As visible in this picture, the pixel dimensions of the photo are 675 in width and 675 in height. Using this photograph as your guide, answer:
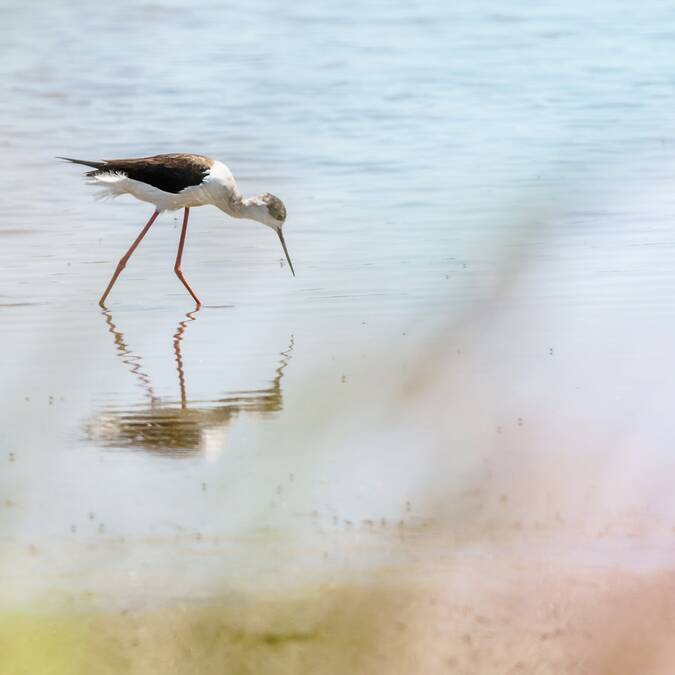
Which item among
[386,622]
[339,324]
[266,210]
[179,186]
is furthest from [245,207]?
[386,622]

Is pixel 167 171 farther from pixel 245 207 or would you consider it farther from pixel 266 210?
pixel 266 210

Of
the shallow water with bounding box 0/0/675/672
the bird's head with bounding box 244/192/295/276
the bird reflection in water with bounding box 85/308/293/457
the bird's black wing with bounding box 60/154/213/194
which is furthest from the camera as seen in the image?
the bird's head with bounding box 244/192/295/276

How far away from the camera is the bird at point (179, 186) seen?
9977mm

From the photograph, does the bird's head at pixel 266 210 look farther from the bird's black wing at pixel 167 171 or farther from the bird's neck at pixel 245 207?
the bird's black wing at pixel 167 171

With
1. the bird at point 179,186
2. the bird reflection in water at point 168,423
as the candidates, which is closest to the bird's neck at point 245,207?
the bird at point 179,186

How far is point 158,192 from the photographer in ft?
32.8

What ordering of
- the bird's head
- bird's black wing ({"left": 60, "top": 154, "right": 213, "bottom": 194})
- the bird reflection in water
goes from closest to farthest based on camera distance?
1. the bird reflection in water
2. bird's black wing ({"left": 60, "top": 154, "right": 213, "bottom": 194})
3. the bird's head

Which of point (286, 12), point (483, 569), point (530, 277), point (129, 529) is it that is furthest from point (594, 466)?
point (286, 12)

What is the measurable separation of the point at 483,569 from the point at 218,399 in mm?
2468

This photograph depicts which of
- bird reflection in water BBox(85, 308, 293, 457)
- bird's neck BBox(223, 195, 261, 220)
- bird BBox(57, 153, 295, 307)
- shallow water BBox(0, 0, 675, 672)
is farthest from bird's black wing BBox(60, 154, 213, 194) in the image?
bird reflection in water BBox(85, 308, 293, 457)

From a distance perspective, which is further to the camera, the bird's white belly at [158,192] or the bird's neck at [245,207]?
the bird's neck at [245,207]

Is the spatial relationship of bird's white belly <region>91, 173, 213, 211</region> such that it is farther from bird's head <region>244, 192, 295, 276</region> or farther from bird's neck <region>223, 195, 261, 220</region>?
bird's head <region>244, 192, 295, 276</region>

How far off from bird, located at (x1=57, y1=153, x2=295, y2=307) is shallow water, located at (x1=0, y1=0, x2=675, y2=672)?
40cm

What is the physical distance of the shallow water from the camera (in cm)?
198
